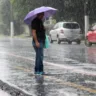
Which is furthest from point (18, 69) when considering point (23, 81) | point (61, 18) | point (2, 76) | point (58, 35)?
point (61, 18)

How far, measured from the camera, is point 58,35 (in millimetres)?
31688

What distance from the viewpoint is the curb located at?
843 cm

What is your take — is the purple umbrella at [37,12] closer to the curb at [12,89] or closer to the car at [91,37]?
the curb at [12,89]

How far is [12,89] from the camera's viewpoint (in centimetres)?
907

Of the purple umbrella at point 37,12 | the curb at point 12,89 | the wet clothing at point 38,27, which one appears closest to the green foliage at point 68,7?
the purple umbrella at point 37,12

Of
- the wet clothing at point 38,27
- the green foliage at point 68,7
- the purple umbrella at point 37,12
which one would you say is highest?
the green foliage at point 68,7

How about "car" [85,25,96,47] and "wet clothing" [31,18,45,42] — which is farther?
"car" [85,25,96,47]

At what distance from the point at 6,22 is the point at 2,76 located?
5371 cm

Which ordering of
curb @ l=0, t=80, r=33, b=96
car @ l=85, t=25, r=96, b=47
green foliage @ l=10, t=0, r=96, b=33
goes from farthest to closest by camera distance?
green foliage @ l=10, t=0, r=96, b=33 → car @ l=85, t=25, r=96, b=47 → curb @ l=0, t=80, r=33, b=96

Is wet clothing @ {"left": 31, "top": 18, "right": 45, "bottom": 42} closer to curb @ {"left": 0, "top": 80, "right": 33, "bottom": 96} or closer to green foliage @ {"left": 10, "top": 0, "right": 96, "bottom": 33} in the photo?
curb @ {"left": 0, "top": 80, "right": 33, "bottom": 96}

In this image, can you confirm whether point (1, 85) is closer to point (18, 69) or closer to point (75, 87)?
point (75, 87)

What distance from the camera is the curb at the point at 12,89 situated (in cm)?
843

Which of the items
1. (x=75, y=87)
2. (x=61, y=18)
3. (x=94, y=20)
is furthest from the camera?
(x=61, y=18)

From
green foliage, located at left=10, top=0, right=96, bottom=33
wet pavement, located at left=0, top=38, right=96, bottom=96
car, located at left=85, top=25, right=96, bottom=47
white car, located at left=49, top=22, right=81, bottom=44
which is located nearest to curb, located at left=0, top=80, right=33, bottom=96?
wet pavement, located at left=0, top=38, right=96, bottom=96
